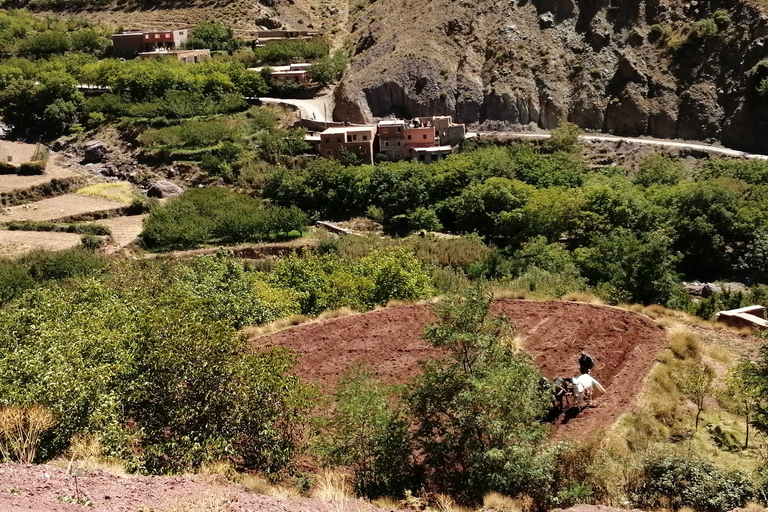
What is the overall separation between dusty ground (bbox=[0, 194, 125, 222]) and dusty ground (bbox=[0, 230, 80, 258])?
3.26 metres

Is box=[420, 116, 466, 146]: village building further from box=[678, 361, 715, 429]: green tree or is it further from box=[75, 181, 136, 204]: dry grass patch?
box=[678, 361, 715, 429]: green tree

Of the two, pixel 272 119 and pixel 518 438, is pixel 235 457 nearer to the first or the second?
pixel 518 438

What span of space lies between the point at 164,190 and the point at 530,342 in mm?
46214

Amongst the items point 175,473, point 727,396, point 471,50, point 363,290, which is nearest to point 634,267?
point 363,290

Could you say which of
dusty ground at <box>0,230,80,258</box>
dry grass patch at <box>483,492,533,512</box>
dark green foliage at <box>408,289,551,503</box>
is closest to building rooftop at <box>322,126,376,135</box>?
dusty ground at <box>0,230,80,258</box>

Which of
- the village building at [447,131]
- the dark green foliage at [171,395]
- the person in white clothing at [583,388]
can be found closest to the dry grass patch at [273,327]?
the dark green foliage at [171,395]

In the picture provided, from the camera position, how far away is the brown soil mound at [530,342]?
16.5 meters

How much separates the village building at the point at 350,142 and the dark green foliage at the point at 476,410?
47611 millimetres

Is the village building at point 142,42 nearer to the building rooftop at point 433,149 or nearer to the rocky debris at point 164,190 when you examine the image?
the rocky debris at point 164,190

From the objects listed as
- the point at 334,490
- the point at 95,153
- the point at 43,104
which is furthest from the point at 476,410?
the point at 43,104

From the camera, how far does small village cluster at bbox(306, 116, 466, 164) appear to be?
59.8 m

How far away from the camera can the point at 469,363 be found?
12.6 m

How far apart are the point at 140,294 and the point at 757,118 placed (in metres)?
49.7

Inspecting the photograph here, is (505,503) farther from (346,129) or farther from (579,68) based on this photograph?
(579,68)
